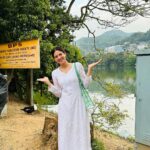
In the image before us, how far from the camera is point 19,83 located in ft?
41.5

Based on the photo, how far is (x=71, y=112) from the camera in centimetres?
456

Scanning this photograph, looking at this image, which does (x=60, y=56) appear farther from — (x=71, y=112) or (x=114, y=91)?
(x=114, y=91)

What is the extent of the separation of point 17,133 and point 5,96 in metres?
1.47

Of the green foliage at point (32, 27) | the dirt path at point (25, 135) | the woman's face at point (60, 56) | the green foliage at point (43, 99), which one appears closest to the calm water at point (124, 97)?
the dirt path at point (25, 135)

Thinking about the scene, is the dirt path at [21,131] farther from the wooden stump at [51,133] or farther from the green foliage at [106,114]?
the green foliage at [106,114]

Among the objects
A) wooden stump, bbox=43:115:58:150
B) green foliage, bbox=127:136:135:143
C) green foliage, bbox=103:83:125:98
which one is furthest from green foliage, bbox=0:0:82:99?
wooden stump, bbox=43:115:58:150

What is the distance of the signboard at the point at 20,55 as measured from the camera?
923 centimetres

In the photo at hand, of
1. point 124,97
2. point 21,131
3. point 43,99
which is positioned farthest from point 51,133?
point 43,99

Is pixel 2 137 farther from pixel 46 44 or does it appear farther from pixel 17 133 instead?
pixel 46 44

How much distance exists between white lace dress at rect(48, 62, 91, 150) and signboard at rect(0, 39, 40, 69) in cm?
456

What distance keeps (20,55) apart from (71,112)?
562cm

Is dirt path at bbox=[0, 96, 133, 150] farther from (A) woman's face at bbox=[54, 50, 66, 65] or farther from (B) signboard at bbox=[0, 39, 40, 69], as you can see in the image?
(A) woman's face at bbox=[54, 50, 66, 65]

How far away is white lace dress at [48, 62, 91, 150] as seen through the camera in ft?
14.8

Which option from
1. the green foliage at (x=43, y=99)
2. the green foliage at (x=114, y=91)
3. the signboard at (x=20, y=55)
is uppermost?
the signboard at (x=20, y=55)
